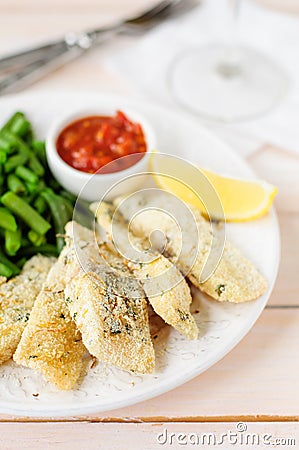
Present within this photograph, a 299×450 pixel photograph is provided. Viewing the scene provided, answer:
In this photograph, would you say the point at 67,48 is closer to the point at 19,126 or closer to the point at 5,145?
the point at 19,126

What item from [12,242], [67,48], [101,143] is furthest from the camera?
[67,48]

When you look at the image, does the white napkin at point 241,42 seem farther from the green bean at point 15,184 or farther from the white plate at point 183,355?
the green bean at point 15,184

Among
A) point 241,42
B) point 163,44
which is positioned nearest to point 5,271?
point 163,44

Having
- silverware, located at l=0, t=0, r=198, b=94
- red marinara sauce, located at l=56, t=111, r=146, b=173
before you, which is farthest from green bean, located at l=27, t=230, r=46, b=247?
silverware, located at l=0, t=0, r=198, b=94

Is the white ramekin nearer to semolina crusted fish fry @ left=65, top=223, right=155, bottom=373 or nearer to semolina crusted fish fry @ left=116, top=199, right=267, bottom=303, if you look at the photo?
semolina crusted fish fry @ left=116, top=199, right=267, bottom=303

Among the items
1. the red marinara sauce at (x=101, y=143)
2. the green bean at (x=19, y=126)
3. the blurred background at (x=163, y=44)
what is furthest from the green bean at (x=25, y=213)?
the blurred background at (x=163, y=44)

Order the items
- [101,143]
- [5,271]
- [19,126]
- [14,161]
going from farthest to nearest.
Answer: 1. [19,126]
2. [101,143]
3. [14,161]
4. [5,271]
